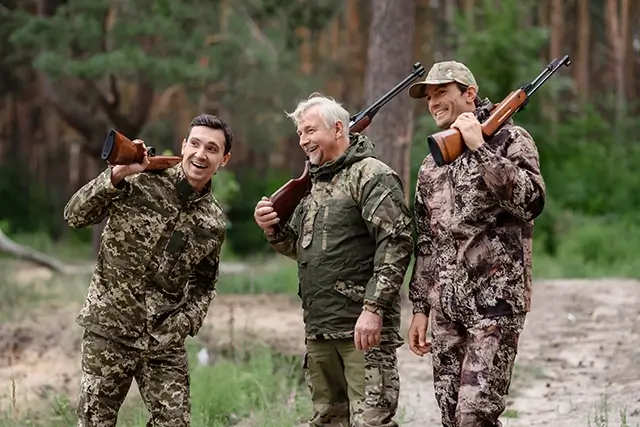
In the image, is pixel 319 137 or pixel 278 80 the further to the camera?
pixel 278 80

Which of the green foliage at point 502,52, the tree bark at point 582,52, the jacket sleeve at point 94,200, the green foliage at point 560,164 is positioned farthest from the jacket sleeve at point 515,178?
the tree bark at point 582,52

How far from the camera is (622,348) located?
8.94 metres

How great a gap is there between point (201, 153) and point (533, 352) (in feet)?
18.6

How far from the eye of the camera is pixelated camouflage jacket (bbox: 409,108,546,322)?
4.15 meters

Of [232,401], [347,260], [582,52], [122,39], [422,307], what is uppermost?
[582,52]

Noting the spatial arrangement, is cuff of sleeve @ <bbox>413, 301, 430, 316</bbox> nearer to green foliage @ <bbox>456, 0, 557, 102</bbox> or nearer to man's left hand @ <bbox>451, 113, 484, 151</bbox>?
man's left hand @ <bbox>451, 113, 484, 151</bbox>

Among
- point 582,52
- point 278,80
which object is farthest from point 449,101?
point 582,52

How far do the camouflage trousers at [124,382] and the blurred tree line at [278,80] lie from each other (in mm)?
6875

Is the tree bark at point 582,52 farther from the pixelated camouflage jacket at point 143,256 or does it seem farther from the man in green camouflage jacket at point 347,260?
the pixelated camouflage jacket at point 143,256

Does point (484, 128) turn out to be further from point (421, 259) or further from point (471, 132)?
point (421, 259)

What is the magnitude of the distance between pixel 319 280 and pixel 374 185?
0.52 metres

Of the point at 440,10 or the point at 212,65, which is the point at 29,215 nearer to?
the point at 212,65

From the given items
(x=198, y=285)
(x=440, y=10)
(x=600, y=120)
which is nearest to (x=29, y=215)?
(x=440, y=10)

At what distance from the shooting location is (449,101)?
4.36 m
